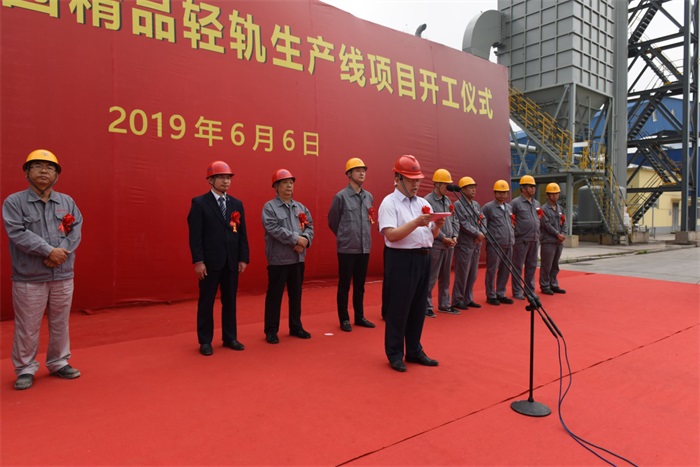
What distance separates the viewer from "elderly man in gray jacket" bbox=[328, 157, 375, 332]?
4.91 metres

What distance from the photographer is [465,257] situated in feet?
19.7

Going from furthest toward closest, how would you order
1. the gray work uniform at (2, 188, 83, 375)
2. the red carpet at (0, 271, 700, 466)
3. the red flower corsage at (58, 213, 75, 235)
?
the red flower corsage at (58, 213, 75, 235), the gray work uniform at (2, 188, 83, 375), the red carpet at (0, 271, 700, 466)

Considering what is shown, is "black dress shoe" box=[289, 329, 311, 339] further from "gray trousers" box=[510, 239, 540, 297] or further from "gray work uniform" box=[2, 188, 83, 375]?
"gray trousers" box=[510, 239, 540, 297]

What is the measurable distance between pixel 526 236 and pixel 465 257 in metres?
1.26

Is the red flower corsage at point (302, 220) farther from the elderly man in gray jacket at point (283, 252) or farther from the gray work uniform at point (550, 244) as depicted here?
the gray work uniform at point (550, 244)

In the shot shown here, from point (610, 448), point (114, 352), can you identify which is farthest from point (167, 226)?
point (610, 448)

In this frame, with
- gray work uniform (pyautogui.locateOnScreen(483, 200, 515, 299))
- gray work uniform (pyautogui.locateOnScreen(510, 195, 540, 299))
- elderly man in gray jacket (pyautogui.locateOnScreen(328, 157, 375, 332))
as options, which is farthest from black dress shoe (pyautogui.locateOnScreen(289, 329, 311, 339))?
gray work uniform (pyautogui.locateOnScreen(510, 195, 540, 299))

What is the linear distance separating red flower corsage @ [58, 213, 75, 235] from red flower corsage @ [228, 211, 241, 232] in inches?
49.2

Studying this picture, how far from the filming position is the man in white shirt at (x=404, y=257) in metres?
3.41

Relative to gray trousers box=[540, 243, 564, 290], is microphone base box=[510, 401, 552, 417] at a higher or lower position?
lower

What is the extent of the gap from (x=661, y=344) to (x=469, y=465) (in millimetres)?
3164

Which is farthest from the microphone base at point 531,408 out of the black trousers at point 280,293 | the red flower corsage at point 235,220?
the red flower corsage at point 235,220

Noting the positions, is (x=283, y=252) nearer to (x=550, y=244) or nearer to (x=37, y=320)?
(x=37, y=320)

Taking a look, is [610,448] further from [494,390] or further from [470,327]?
[470,327]
